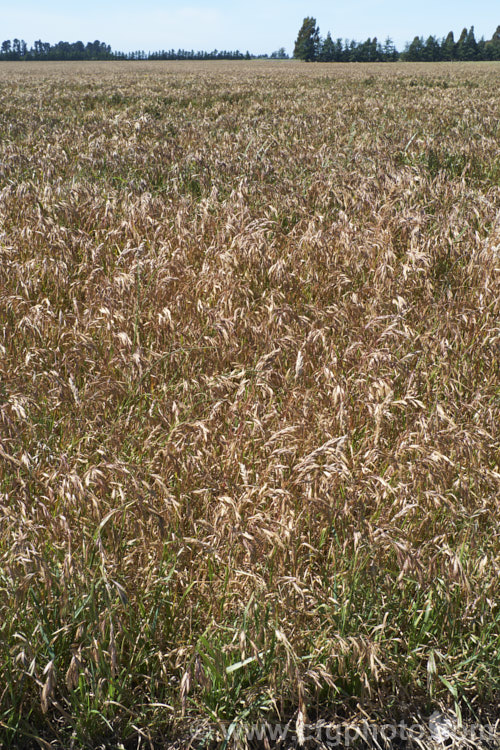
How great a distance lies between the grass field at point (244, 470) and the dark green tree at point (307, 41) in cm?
11769

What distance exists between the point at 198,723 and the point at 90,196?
457 cm

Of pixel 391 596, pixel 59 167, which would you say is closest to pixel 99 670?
pixel 391 596

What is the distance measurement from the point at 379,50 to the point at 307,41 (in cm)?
1900

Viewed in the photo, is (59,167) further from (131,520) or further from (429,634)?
(429,634)

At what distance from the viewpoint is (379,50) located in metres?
117

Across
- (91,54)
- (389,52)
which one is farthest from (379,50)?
(91,54)

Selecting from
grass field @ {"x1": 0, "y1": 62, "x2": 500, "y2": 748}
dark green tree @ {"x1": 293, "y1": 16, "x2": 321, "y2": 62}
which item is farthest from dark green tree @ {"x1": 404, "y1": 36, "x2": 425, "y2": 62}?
grass field @ {"x1": 0, "y1": 62, "x2": 500, "y2": 748}

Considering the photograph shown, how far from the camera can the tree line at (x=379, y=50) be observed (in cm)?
10800

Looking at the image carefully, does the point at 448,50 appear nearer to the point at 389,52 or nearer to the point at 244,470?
the point at 389,52

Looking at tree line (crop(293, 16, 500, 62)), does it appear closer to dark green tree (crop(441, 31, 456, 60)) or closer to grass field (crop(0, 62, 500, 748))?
dark green tree (crop(441, 31, 456, 60))

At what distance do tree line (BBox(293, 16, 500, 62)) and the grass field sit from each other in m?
119

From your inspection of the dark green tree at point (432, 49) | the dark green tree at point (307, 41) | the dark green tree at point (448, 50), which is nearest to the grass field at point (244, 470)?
the dark green tree at point (307, 41)

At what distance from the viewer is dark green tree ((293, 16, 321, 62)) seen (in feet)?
352

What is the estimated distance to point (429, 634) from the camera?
1.69 m
